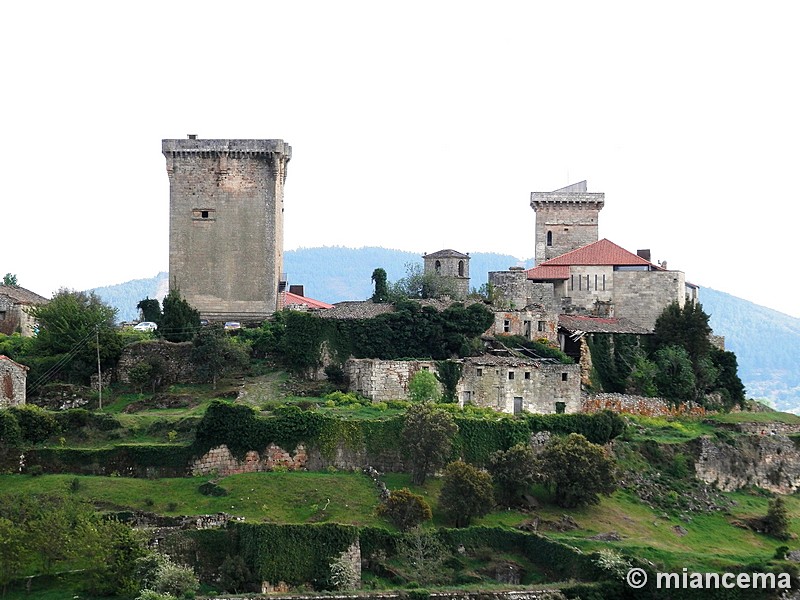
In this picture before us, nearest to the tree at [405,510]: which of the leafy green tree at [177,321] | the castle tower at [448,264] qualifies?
the leafy green tree at [177,321]

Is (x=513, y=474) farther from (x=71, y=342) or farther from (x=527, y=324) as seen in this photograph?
(x=71, y=342)

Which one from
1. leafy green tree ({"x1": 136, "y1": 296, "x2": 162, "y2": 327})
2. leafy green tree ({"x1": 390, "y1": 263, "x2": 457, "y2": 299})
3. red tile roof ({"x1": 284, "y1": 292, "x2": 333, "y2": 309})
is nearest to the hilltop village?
leafy green tree ({"x1": 390, "y1": 263, "x2": 457, "y2": 299})

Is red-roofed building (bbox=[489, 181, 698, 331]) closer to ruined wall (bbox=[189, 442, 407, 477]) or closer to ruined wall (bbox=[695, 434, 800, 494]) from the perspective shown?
ruined wall (bbox=[695, 434, 800, 494])

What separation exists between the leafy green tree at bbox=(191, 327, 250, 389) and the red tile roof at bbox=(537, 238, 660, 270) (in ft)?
67.4

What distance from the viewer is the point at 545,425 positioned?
204 feet

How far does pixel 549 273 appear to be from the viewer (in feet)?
262

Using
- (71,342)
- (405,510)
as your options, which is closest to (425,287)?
(71,342)

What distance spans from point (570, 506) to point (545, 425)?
4.98 metres

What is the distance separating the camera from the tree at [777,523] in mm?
59719

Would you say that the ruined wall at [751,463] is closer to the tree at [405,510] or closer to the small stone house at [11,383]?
the tree at [405,510]

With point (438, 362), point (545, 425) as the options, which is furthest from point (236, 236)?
point (545, 425)

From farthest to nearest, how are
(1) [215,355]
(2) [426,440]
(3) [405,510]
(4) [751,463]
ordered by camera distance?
(1) [215,355] < (4) [751,463] < (2) [426,440] < (3) [405,510]

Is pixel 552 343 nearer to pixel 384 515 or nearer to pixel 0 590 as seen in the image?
pixel 384 515

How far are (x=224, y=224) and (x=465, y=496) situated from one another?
84.6 feet
